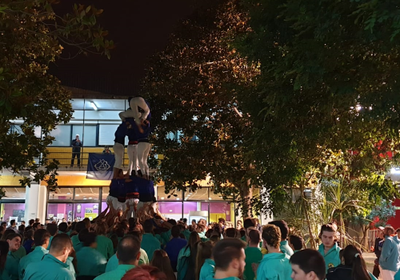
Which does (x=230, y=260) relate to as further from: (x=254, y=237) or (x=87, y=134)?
(x=87, y=134)

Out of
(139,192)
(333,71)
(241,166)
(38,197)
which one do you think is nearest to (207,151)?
(241,166)

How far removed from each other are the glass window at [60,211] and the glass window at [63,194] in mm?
381

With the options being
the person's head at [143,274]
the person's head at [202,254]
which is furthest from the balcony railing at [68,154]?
the person's head at [143,274]

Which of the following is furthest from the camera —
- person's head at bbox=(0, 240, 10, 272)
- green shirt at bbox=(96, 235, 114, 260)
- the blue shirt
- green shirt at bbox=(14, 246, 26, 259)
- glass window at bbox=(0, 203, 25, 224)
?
glass window at bbox=(0, 203, 25, 224)

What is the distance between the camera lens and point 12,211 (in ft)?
96.7

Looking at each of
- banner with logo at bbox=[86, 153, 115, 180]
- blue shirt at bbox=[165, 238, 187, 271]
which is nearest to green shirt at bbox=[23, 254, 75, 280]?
blue shirt at bbox=[165, 238, 187, 271]

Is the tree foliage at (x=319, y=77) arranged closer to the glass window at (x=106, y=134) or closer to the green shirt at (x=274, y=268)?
the green shirt at (x=274, y=268)

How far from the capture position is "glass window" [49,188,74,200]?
1180 inches

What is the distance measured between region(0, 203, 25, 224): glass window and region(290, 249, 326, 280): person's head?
27.8 m

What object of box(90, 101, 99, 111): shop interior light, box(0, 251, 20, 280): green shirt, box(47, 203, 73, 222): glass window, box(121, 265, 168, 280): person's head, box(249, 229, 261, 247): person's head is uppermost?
box(90, 101, 99, 111): shop interior light

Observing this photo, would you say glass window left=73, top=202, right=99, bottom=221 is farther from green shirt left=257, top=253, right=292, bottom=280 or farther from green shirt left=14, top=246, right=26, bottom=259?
green shirt left=257, top=253, right=292, bottom=280

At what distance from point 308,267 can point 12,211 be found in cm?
2857

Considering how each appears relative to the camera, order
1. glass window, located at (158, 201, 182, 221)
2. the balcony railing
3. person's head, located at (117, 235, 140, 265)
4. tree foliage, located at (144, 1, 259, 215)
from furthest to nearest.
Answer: glass window, located at (158, 201, 182, 221) → the balcony railing → tree foliage, located at (144, 1, 259, 215) → person's head, located at (117, 235, 140, 265)

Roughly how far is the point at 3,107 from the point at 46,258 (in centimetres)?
231
